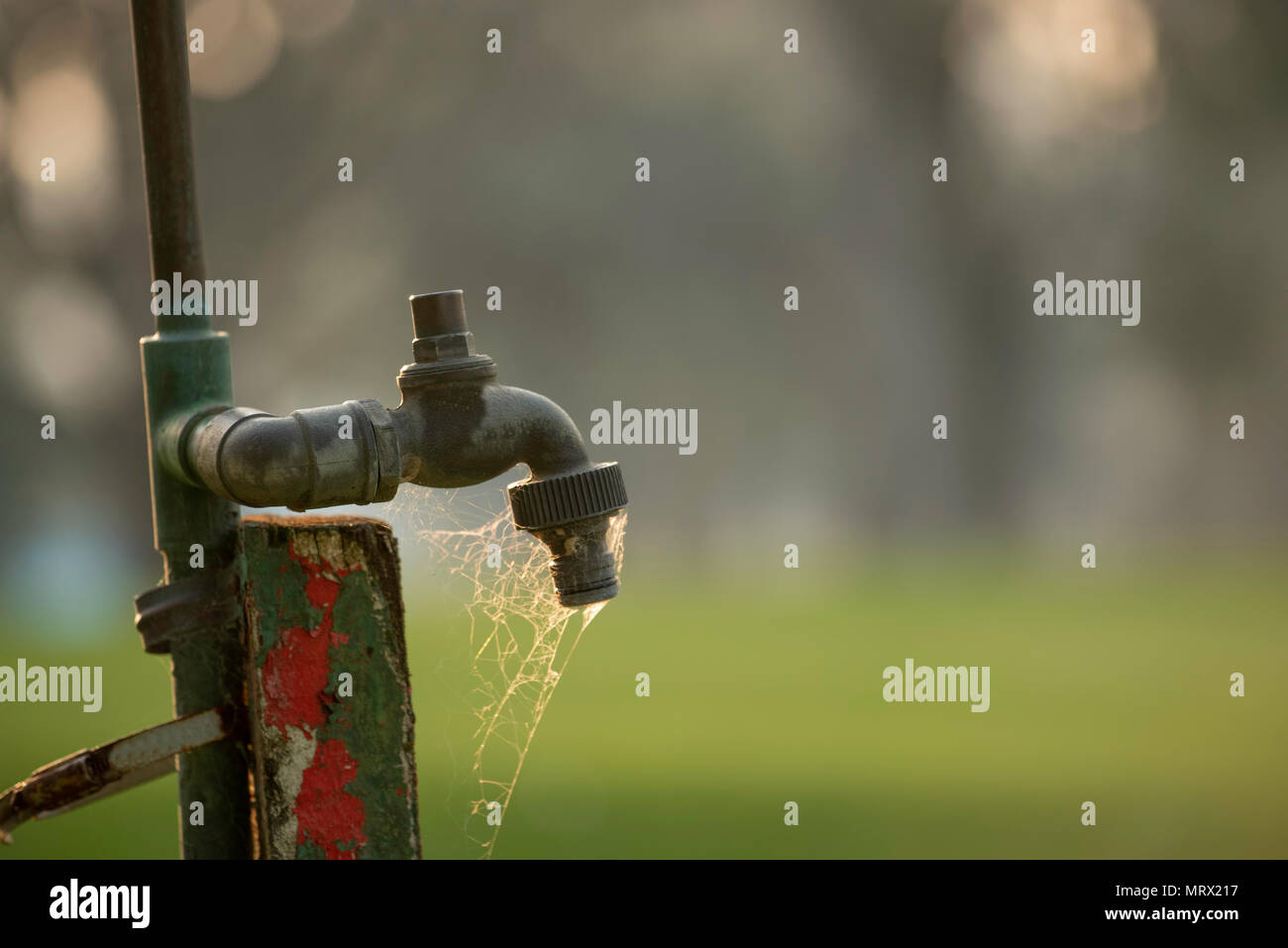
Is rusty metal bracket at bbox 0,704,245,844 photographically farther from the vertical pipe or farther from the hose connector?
the hose connector

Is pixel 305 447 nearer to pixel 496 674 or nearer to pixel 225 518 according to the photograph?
pixel 225 518

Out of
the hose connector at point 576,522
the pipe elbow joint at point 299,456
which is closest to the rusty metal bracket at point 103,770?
the pipe elbow joint at point 299,456

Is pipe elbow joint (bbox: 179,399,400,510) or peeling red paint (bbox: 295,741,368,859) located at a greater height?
pipe elbow joint (bbox: 179,399,400,510)

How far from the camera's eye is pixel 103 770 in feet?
4.76

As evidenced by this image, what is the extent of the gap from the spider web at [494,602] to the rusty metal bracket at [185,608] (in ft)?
1.26

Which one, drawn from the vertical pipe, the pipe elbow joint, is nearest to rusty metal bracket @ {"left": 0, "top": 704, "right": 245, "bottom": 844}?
the vertical pipe

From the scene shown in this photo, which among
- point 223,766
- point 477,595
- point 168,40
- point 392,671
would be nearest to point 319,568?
point 392,671

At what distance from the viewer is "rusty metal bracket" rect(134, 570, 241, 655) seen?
60.2 inches

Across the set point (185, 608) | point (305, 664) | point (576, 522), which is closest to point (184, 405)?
point (185, 608)

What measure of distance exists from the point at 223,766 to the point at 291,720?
0.17m

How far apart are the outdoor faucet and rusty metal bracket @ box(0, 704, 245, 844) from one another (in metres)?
0.32

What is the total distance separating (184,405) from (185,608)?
28 cm

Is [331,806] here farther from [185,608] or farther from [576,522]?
[576,522]

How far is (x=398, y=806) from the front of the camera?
1.50m
